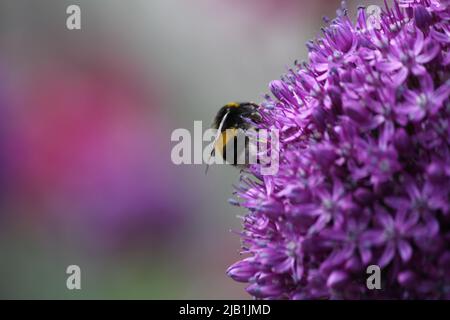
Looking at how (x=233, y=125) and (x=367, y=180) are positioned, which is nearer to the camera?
(x=367, y=180)

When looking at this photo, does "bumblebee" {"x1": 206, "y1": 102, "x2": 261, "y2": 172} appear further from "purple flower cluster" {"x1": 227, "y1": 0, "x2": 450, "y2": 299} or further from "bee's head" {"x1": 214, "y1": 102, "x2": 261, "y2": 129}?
"purple flower cluster" {"x1": 227, "y1": 0, "x2": 450, "y2": 299}

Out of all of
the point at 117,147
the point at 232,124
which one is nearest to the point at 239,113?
the point at 232,124

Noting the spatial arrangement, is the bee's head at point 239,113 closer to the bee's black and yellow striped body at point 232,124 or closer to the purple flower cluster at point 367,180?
the bee's black and yellow striped body at point 232,124

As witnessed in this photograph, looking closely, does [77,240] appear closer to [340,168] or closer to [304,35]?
[304,35]

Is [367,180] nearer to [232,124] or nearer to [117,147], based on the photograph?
A: [232,124]

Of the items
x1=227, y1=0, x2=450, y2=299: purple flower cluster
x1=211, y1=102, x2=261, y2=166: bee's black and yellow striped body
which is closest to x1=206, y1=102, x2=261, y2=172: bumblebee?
x1=211, y1=102, x2=261, y2=166: bee's black and yellow striped body

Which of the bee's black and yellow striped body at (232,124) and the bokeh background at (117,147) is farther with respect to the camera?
the bokeh background at (117,147)

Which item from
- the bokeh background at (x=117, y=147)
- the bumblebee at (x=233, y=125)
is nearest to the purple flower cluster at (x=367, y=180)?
the bumblebee at (x=233, y=125)
